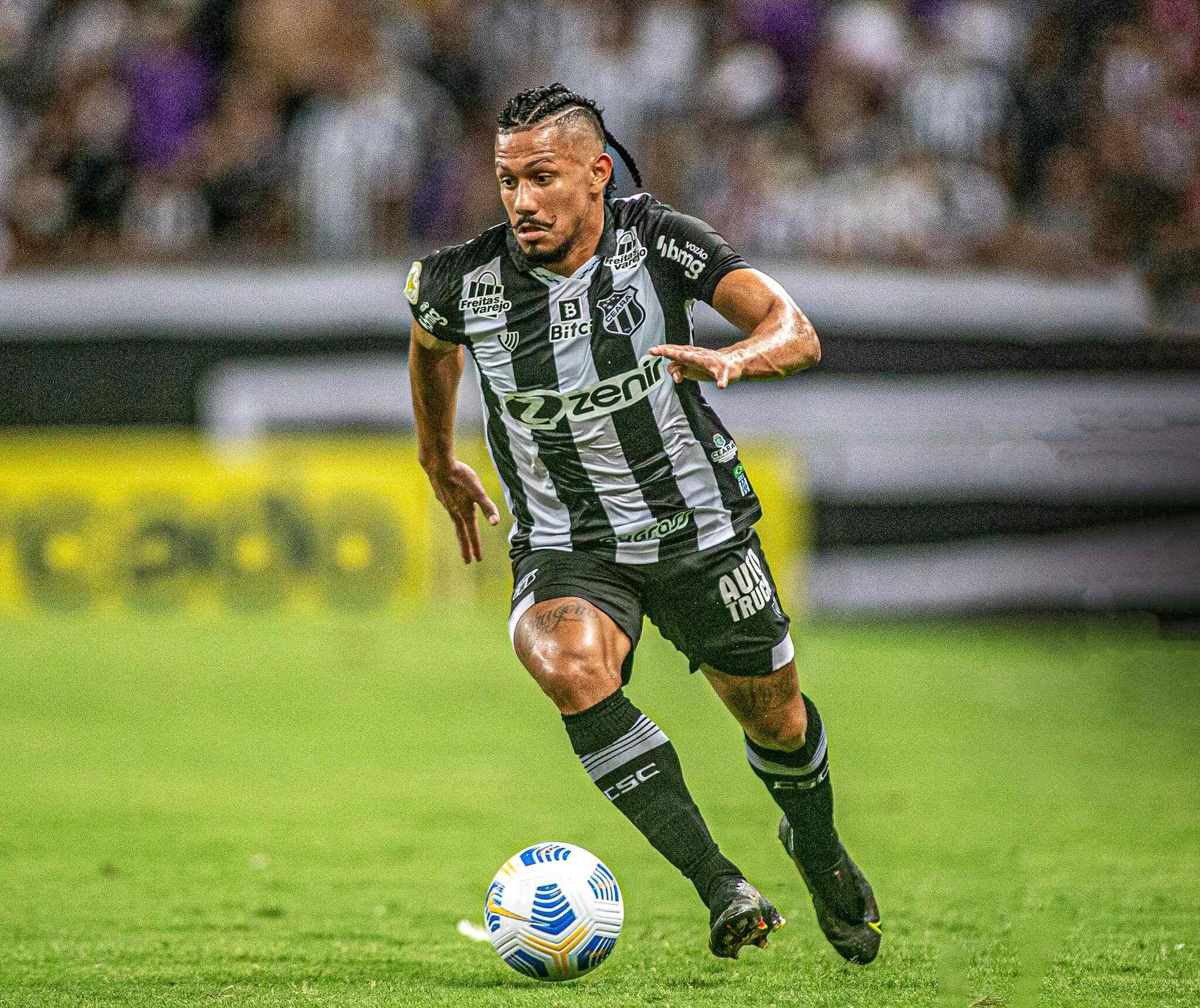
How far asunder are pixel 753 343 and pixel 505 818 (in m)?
3.46

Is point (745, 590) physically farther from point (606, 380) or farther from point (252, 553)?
point (252, 553)

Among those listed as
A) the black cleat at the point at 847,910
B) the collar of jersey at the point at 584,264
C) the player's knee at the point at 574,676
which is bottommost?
the black cleat at the point at 847,910

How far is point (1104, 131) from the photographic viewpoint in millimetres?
13133

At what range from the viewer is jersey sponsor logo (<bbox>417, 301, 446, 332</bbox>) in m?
4.87

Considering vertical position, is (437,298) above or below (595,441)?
above

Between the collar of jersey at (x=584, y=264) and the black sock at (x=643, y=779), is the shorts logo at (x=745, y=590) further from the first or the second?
the collar of jersey at (x=584, y=264)

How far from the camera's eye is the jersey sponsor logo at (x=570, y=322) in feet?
15.5

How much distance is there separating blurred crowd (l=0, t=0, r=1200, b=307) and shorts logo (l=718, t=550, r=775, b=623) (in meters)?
8.73

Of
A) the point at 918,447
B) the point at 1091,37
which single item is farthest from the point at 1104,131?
the point at 918,447

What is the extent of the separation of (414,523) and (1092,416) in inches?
204

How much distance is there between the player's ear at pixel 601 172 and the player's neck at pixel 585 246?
0.16ft

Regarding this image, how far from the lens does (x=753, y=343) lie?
4.22m

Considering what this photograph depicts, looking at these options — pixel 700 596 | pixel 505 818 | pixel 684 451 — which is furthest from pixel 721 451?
pixel 505 818

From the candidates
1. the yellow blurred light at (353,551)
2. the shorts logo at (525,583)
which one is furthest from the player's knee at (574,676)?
the yellow blurred light at (353,551)
